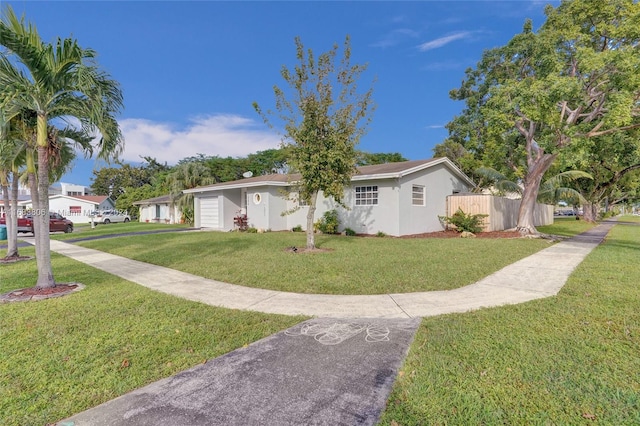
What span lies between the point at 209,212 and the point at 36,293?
16.5m

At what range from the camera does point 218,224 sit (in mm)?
21297

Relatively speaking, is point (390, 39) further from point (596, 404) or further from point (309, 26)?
point (596, 404)

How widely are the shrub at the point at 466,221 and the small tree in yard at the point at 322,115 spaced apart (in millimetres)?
8249


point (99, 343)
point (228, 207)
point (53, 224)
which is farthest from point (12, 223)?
point (53, 224)

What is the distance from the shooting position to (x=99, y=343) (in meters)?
3.77

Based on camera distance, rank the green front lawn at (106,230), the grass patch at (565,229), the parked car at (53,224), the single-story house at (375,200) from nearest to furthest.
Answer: the single-story house at (375,200)
the grass patch at (565,229)
the green front lawn at (106,230)
the parked car at (53,224)

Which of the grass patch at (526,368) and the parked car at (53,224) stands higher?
the parked car at (53,224)

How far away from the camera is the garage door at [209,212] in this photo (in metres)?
Result: 21.6

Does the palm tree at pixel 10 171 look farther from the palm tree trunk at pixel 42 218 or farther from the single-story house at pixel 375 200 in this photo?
the single-story house at pixel 375 200

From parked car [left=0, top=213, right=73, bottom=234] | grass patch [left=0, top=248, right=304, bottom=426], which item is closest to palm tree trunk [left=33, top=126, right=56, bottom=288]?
grass patch [left=0, top=248, right=304, bottom=426]

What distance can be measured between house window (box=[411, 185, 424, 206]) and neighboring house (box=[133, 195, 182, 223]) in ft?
76.4

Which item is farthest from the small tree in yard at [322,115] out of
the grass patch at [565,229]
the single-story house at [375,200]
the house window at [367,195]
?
the grass patch at [565,229]

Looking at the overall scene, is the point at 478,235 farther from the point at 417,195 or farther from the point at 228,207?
the point at 228,207

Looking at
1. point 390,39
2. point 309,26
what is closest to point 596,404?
point 309,26
